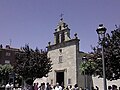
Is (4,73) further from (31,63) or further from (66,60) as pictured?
(31,63)

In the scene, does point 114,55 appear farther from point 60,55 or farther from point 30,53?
point 60,55

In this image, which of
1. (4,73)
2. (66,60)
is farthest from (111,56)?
(4,73)

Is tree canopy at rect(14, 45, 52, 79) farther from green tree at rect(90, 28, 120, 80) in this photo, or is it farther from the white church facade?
green tree at rect(90, 28, 120, 80)

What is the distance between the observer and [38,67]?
30.1 m

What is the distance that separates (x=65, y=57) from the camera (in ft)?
136

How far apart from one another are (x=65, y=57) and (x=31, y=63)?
478 inches

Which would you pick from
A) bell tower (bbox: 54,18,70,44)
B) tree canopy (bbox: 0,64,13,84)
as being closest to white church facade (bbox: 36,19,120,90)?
bell tower (bbox: 54,18,70,44)

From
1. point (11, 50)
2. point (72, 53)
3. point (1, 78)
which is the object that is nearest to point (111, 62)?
point (72, 53)

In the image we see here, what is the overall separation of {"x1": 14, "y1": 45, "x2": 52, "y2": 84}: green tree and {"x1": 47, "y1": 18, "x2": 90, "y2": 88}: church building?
835cm

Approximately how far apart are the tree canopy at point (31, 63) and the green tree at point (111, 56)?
41.2ft

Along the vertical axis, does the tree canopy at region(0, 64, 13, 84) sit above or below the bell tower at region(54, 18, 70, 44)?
Answer: below

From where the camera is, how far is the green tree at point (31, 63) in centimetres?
2967

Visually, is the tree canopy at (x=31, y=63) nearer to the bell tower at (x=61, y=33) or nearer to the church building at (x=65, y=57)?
the church building at (x=65, y=57)

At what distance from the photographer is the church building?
39156 mm
